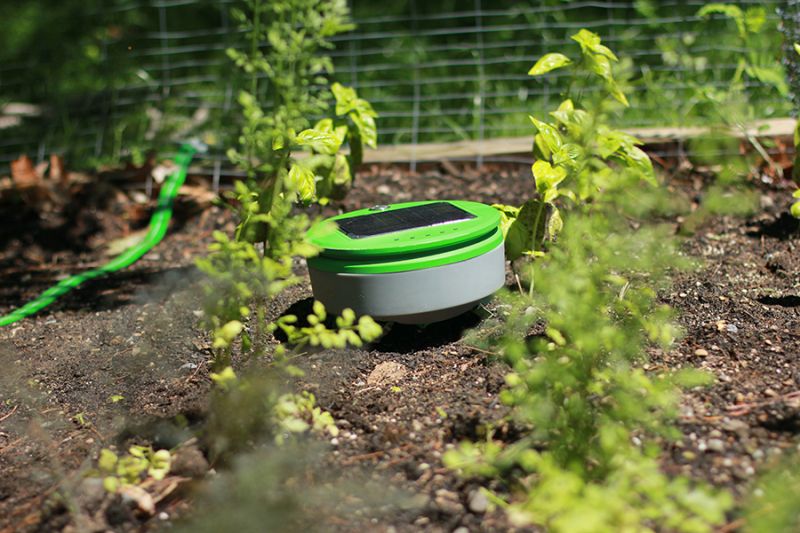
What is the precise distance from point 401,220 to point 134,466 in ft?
3.08

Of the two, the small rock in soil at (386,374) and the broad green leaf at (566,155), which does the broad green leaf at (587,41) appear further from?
the small rock in soil at (386,374)

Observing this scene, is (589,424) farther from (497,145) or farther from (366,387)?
(497,145)

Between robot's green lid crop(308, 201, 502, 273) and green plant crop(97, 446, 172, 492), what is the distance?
0.63 m

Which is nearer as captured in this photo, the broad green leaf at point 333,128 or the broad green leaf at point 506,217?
the broad green leaf at point 506,217

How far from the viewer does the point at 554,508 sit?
149 cm

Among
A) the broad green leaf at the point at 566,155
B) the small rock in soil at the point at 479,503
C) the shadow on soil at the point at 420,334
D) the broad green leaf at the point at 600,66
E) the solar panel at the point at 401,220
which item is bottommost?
the small rock in soil at the point at 479,503

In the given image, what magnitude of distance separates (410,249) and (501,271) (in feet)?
1.02

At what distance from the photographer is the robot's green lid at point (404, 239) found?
7.72 feet

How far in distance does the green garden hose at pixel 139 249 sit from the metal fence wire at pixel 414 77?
20cm

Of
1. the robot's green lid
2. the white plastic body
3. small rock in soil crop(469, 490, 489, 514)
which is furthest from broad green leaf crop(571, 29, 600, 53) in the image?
small rock in soil crop(469, 490, 489, 514)

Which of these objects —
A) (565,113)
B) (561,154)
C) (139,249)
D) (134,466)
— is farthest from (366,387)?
(139,249)

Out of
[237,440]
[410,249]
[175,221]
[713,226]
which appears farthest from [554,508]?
[175,221]

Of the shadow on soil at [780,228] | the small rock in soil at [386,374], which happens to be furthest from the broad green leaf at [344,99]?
the shadow on soil at [780,228]

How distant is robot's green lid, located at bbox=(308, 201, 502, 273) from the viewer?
2354mm
